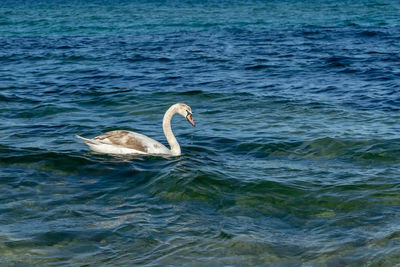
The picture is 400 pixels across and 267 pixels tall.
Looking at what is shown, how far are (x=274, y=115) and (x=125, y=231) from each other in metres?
7.89

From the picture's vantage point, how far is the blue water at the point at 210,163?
727 cm

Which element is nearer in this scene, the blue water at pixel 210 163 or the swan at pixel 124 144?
the blue water at pixel 210 163

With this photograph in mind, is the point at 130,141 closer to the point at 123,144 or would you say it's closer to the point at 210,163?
the point at 123,144

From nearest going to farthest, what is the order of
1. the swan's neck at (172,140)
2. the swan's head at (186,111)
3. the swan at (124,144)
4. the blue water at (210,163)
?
1. the blue water at (210,163)
2. the swan at (124,144)
3. the swan's neck at (172,140)
4. the swan's head at (186,111)

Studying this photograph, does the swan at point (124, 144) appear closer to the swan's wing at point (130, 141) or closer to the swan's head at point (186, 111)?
the swan's wing at point (130, 141)

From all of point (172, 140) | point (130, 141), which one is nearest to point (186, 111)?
point (172, 140)

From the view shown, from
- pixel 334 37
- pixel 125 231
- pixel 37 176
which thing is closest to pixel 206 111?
pixel 37 176

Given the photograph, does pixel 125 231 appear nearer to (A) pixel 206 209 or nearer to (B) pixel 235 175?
(A) pixel 206 209

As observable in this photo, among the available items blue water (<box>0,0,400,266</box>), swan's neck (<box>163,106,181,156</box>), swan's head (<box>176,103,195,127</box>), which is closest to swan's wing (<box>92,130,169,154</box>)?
blue water (<box>0,0,400,266</box>)

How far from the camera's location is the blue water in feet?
23.9

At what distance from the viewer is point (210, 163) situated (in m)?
11.0

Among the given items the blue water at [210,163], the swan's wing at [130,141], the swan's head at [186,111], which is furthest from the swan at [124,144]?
the swan's head at [186,111]

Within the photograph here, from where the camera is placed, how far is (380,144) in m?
11.8

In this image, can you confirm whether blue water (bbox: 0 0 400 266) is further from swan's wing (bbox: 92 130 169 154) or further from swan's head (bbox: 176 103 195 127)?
swan's head (bbox: 176 103 195 127)
